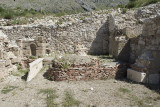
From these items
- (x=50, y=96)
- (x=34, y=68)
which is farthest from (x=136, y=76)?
(x=34, y=68)

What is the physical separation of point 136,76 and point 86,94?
2210mm

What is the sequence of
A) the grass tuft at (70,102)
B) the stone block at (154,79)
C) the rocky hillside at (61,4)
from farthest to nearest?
the rocky hillside at (61,4)
the stone block at (154,79)
the grass tuft at (70,102)

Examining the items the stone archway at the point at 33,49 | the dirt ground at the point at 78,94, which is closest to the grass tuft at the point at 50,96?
the dirt ground at the point at 78,94

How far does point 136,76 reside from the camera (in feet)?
19.3

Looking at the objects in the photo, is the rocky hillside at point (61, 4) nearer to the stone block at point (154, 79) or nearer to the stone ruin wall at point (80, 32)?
the stone ruin wall at point (80, 32)

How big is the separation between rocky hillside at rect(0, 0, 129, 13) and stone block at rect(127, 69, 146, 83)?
2631 cm

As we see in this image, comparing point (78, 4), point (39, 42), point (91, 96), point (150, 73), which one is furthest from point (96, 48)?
point (78, 4)

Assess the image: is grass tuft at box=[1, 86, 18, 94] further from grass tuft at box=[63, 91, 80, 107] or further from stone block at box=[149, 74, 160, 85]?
stone block at box=[149, 74, 160, 85]

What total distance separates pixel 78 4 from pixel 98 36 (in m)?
25.3

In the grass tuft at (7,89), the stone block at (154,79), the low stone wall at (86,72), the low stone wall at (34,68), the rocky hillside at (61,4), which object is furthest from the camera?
the rocky hillside at (61,4)

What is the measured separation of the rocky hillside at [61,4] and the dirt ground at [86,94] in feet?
85.9

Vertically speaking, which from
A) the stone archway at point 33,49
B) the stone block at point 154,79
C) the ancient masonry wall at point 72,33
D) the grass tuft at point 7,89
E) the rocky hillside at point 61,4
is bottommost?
the grass tuft at point 7,89

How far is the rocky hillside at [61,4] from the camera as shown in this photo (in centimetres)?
3097

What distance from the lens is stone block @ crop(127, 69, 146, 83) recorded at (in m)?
5.70
